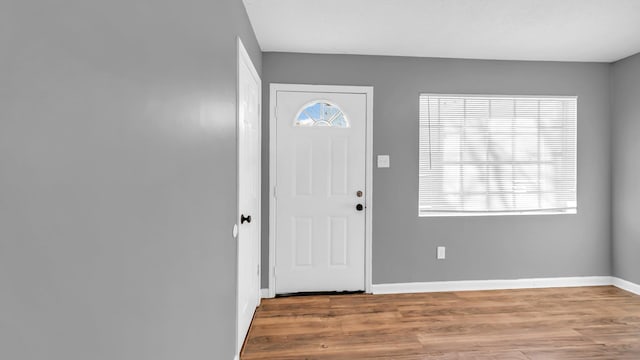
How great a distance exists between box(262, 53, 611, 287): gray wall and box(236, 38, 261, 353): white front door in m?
0.25

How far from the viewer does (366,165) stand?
10.7 ft

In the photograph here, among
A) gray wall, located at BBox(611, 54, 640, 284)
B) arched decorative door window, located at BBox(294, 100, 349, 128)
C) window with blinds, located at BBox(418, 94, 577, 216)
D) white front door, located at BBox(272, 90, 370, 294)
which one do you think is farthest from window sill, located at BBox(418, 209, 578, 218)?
arched decorative door window, located at BBox(294, 100, 349, 128)

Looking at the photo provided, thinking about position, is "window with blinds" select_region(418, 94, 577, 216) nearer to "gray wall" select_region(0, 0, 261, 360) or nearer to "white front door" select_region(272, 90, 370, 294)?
"white front door" select_region(272, 90, 370, 294)

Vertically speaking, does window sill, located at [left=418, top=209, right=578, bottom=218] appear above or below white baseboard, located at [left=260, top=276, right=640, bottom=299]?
above

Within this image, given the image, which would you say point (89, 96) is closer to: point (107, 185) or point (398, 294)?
point (107, 185)

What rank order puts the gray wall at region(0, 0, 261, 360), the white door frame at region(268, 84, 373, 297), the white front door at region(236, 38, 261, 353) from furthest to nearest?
the white door frame at region(268, 84, 373, 297)
the white front door at region(236, 38, 261, 353)
the gray wall at region(0, 0, 261, 360)

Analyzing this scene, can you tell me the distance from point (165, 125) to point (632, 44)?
13.5 ft

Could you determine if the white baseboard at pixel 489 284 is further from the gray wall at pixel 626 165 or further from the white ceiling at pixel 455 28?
the white ceiling at pixel 455 28

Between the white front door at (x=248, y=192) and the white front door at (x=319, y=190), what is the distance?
29 cm

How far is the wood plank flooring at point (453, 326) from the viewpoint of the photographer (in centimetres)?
226

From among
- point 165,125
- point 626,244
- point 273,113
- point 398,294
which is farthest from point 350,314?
point 626,244

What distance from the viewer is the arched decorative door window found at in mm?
3236

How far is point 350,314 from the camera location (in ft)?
9.28

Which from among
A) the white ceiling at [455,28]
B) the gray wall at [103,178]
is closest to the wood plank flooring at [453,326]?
the gray wall at [103,178]
